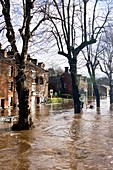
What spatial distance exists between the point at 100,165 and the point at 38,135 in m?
6.10

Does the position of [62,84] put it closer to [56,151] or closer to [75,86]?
[75,86]

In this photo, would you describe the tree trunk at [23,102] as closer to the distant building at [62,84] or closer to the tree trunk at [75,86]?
the tree trunk at [75,86]

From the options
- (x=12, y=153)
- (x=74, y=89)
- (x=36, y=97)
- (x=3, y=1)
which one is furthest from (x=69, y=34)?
(x=36, y=97)

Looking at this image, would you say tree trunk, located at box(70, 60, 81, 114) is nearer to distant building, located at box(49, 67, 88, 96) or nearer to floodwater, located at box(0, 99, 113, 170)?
floodwater, located at box(0, 99, 113, 170)

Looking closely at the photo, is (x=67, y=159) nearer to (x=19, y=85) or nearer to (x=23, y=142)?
(x=23, y=142)

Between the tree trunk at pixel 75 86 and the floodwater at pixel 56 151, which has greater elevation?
the tree trunk at pixel 75 86

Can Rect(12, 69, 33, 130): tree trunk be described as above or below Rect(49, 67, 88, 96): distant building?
below

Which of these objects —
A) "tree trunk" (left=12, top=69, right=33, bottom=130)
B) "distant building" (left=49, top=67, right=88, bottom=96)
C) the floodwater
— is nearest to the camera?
the floodwater

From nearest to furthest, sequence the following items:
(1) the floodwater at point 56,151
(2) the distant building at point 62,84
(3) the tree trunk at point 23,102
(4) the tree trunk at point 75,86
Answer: (1) the floodwater at point 56,151 < (3) the tree trunk at point 23,102 < (4) the tree trunk at point 75,86 < (2) the distant building at point 62,84

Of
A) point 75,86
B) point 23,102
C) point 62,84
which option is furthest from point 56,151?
point 62,84

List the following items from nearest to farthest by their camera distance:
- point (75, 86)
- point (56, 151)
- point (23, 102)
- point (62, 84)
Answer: point (56, 151)
point (23, 102)
point (75, 86)
point (62, 84)

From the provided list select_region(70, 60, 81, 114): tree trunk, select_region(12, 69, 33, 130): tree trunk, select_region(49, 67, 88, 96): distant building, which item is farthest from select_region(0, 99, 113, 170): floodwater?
select_region(49, 67, 88, 96): distant building

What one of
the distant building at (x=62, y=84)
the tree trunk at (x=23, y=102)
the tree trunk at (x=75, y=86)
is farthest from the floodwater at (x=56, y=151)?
the distant building at (x=62, y=84)

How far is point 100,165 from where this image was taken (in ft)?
25.9
